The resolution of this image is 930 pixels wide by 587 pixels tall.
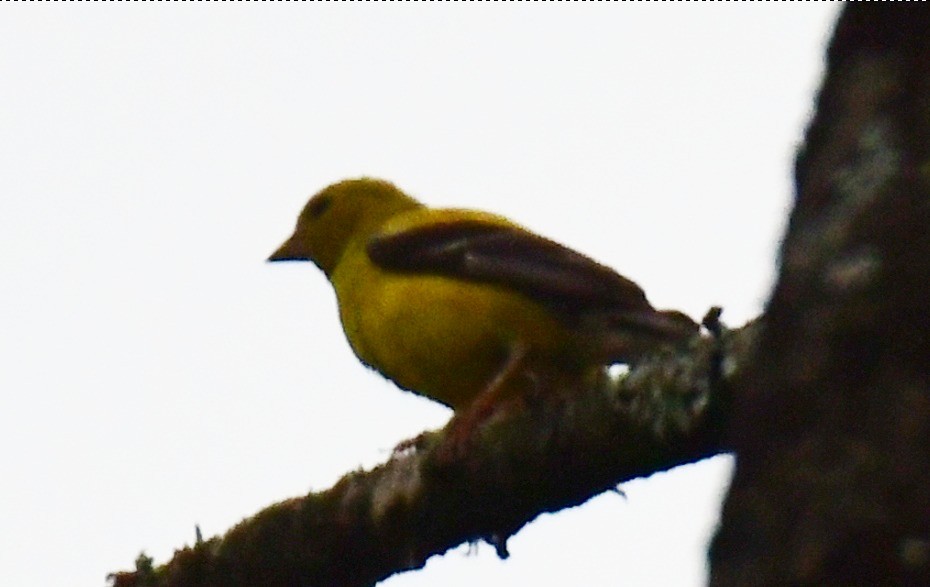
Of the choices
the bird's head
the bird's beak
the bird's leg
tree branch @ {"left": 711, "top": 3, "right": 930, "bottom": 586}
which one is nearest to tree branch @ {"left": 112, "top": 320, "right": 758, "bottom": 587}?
the bird's leg

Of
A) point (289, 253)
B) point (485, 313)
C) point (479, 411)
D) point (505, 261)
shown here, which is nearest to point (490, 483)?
point (479, 411)

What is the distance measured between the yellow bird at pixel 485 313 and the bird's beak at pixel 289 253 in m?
1.31

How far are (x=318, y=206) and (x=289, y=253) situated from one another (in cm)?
32

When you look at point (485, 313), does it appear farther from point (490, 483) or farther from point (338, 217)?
point (338, 217)

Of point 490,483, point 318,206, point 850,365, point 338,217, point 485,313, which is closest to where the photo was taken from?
point 850,365

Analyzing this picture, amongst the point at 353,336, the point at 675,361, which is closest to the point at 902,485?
the point at 675,361

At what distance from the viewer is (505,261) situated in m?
5.76

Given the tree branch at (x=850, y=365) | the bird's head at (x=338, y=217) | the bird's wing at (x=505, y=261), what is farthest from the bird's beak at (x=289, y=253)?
the tree branch at (x=850, y=365)

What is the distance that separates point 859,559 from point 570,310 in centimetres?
421

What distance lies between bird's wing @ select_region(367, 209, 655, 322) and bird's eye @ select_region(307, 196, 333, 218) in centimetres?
115

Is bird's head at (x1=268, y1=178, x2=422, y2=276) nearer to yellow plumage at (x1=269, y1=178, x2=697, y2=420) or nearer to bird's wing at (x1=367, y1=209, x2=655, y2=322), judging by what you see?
bird's wing at (x1=367, y1=209, x2=655, y2=322)

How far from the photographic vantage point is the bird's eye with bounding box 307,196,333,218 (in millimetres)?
7935

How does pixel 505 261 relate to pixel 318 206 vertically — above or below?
below

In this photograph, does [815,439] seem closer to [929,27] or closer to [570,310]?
[929,27]
